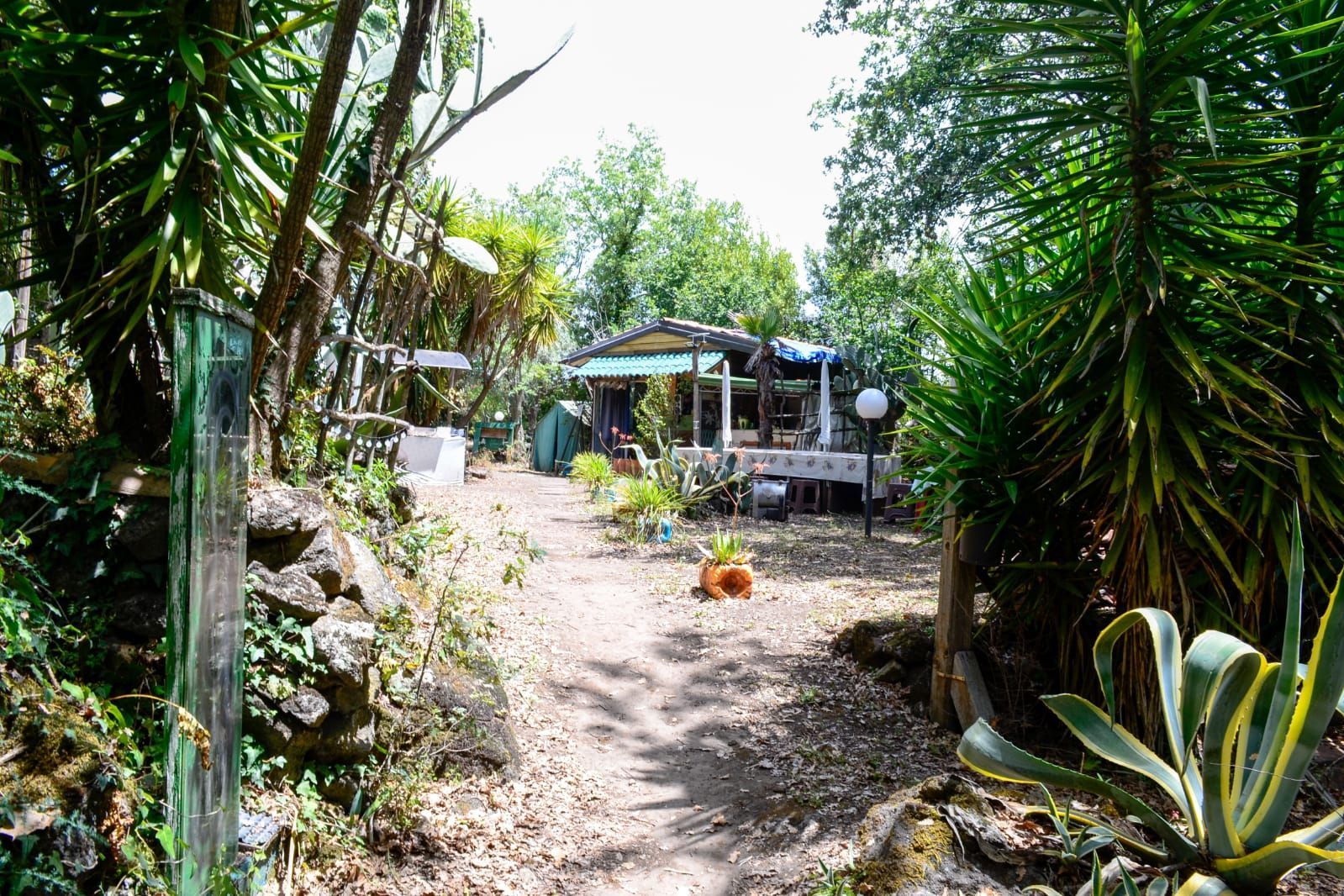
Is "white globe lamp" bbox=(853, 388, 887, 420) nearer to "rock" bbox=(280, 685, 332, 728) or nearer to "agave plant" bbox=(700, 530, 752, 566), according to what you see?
"agave plant" bbox=(700, 530, 752, 566)

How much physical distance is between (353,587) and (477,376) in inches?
1027

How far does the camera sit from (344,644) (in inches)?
135

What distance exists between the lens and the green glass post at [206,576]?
2.27 metres

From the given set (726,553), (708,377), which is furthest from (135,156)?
(708,377)

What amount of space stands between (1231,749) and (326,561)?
3264 mm

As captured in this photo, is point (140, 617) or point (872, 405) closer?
point (140, 617)

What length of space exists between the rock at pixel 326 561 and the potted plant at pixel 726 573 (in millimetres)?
4501

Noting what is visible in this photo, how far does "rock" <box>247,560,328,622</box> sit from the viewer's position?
10.8 feet

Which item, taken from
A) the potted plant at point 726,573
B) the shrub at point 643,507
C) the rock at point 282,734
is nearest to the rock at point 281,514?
the rock at point 282,734

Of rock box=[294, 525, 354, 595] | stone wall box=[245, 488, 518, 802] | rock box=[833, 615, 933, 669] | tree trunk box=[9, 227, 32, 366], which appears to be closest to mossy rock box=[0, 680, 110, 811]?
stone wall box=[245, 488, 518, 802]

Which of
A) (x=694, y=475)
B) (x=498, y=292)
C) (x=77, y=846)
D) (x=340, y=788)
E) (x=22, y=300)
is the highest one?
(x=498, y=292)

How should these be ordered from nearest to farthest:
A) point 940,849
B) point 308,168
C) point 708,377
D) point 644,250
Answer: point 940,849
point 308,168
point 708,377
point 644,250

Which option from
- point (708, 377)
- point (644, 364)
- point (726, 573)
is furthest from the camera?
point (644, 364)

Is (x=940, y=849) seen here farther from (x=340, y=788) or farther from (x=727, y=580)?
(x=727, y=580)
